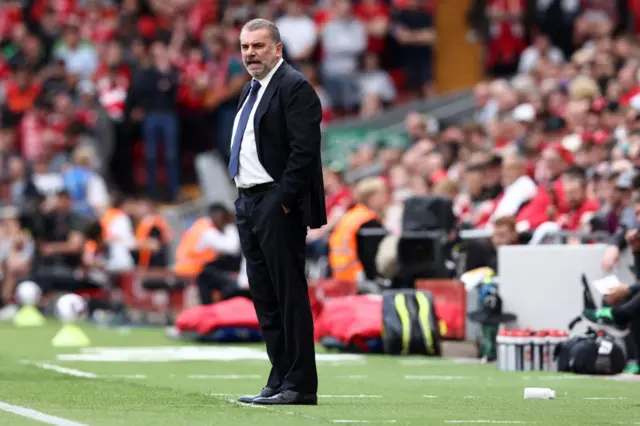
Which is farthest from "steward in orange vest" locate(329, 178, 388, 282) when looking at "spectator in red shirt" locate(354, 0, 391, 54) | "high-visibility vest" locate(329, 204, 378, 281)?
"spectator in red shirt" locate(354, 0, 391, 54)

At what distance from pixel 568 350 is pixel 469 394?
2524 millimetres

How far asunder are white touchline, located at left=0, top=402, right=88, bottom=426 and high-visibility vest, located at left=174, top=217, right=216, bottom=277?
11.8 metres

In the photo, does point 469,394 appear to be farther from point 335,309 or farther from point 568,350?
point 335,309

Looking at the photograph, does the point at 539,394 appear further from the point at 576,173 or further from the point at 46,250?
the point at 46,250

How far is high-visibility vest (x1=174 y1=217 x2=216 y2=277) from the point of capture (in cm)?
2194

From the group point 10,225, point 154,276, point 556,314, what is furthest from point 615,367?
point 10,225

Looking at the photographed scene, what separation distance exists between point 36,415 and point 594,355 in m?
5.59

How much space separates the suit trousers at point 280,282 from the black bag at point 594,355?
3.93 meters

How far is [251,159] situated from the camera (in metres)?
10.2

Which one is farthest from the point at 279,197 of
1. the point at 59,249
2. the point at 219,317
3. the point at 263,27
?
the point at 59,249

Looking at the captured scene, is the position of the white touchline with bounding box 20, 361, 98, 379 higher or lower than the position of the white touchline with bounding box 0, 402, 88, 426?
higher

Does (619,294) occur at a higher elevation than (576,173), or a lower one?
lower

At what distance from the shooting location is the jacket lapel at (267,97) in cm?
1018

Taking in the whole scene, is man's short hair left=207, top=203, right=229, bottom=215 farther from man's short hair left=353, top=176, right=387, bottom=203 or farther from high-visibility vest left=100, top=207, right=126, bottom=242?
high-visibility vest left=100, top=207, right=126, bottom=242
